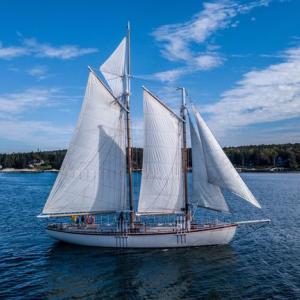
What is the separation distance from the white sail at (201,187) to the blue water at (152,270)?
425 centimetres

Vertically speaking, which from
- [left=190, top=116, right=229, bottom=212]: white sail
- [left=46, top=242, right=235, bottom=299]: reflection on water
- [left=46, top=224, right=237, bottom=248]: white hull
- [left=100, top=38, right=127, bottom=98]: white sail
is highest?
[left=100, top=38, right=127, bottom=98]: white sail

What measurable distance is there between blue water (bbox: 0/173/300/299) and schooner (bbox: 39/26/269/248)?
1.77 metres

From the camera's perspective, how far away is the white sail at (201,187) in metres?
39.0

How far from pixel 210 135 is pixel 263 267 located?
13.0 m

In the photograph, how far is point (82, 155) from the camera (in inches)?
1551

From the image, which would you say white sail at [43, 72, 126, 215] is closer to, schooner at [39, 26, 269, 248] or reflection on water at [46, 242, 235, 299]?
schooner at [39, 26, 269, 248]

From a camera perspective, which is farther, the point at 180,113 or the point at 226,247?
the point at 180,113

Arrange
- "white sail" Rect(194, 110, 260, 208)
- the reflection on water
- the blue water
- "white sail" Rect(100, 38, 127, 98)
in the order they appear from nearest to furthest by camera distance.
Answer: the blue water
the reflection on water
"white sail" Rect(194, 110, 260, 208)
"white sail" Rect(100, 38, 127, 98)

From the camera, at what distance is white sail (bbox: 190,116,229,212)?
128ft

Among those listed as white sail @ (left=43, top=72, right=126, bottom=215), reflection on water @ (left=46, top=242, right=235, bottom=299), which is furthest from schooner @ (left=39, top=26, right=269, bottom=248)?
reflection on water @ (left=46, top=242, right=235, bottom=299)

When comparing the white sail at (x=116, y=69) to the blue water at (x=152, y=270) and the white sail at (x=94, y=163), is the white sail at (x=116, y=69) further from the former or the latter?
the blue water at (x=152, y=270)

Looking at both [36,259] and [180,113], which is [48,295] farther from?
[180,113]

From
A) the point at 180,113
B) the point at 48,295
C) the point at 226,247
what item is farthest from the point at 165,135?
the point at 48,295

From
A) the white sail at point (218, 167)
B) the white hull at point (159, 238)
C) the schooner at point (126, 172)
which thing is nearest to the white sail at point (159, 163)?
the schooner at point (126, 172)
